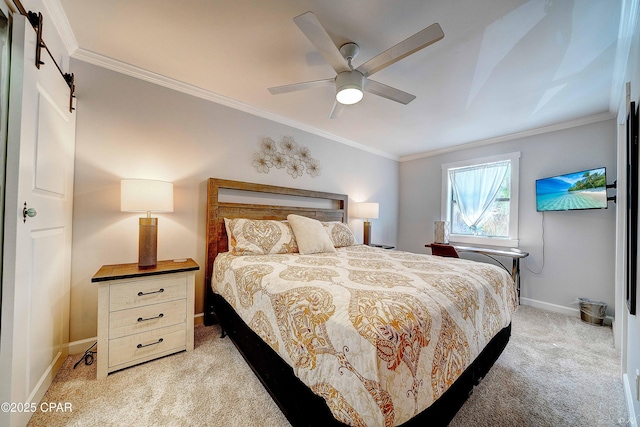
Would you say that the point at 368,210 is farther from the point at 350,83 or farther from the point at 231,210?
the point at 350,83

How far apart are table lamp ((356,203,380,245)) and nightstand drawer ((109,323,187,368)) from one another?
9.27 feet

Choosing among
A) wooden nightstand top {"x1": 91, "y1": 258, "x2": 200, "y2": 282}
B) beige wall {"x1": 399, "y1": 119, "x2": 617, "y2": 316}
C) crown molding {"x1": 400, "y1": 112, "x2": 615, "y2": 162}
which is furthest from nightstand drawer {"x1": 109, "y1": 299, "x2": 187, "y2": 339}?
crown molding {"x1": 400, "y1": 112, "x2": 615, "y2": 162}

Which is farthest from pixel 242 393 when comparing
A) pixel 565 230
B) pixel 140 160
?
pixel 565 230

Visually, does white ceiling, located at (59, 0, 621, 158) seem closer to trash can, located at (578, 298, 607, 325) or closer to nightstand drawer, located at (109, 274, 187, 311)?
nightstand drawer, located at (109, 274, 187, 311)

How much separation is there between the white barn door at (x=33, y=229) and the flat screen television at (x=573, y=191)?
4700mm

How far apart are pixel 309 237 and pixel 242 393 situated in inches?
55.2

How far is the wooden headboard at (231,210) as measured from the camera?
2375mm

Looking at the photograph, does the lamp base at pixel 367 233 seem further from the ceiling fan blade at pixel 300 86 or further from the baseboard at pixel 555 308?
the ceiling fan blade at pixel 300 86

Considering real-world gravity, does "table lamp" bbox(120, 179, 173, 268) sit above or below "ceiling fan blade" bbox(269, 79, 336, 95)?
below

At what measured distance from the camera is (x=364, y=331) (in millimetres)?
842

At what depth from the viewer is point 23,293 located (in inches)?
46.3

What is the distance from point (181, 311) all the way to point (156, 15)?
2164 millimetres

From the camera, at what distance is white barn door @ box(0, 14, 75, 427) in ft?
3.57

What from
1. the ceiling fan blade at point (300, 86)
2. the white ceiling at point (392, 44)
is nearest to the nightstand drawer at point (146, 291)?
the ceiling fan blade at point (300, 86)
